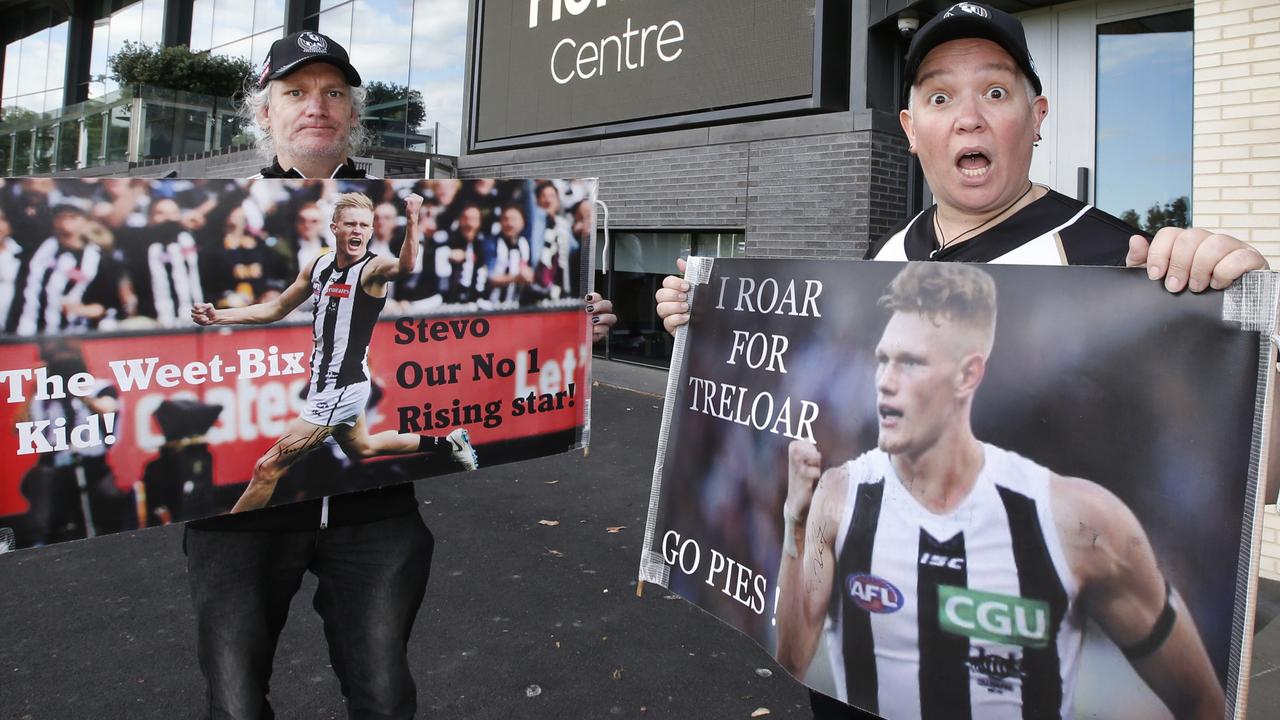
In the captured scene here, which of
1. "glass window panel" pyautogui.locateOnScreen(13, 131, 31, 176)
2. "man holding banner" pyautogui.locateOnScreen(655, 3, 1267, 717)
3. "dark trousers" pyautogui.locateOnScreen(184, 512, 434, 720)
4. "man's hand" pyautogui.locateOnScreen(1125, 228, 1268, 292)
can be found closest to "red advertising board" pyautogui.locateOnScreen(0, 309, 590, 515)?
"dark trousers" pyautogui.locateOnScreen(184, 512, 434, 720)

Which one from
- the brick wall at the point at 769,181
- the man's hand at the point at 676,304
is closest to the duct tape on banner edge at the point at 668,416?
the man's hand at the point at 676,304

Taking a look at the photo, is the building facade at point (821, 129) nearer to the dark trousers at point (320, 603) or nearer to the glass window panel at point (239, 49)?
the dark trousers at point (320, 603)

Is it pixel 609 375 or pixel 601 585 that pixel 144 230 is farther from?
pixel 609 375

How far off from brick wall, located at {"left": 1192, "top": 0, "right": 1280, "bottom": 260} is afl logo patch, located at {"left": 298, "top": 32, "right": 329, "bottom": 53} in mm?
4687

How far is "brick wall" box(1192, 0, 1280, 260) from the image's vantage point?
177 inches

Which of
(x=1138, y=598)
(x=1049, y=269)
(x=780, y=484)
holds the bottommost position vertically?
(x=1138, y=598)

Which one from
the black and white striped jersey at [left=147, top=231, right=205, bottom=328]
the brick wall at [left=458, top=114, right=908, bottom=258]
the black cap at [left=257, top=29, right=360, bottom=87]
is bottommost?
the black and white striped jersey at [left=147, top=231, right=205, bottom=328]

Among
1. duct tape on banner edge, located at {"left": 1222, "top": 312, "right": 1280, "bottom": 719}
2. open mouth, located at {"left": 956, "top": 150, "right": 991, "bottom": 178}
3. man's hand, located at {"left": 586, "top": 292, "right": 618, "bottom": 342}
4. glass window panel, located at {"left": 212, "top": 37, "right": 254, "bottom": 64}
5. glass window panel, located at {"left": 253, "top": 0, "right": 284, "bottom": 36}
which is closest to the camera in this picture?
duct tape on banner edge, located at {"left": 1222, "top": 312, "right": 1280, "bottom": 719}

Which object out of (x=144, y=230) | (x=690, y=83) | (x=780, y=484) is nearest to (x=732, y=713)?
(x=780, y=484)

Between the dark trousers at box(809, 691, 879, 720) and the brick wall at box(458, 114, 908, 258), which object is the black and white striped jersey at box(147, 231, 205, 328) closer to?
the dark trousers at box(809, 691, 879, 720)

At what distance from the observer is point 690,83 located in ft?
30.8

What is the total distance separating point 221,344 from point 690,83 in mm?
8044

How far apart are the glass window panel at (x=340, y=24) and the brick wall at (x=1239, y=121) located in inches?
607

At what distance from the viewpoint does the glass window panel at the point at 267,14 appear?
64.6ft
